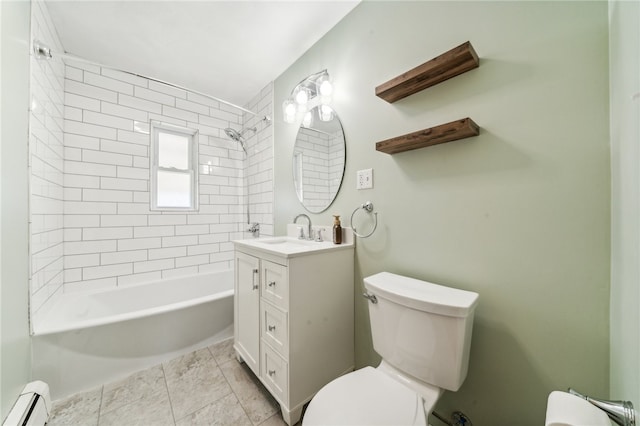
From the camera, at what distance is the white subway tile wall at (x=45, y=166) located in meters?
1.37

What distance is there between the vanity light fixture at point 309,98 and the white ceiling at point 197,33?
13.0 inches

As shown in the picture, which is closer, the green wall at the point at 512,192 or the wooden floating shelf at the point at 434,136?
the green wall at the point at 512,192

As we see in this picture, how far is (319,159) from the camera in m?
1.75

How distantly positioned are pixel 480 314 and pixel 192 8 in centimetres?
246

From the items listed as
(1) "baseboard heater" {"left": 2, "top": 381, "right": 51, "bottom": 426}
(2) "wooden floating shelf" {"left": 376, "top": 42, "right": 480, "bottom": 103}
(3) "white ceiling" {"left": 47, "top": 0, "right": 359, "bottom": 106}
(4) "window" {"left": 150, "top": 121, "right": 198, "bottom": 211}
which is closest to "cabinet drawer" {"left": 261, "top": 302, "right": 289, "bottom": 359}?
(1) "baseboard heater" {"left": 2, "top": 381, "right": 51, "bottom": 426}

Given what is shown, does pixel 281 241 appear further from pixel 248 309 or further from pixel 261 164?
pixel 261 164

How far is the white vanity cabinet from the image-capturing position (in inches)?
46.5

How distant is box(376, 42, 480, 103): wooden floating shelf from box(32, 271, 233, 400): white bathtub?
76.2 inches

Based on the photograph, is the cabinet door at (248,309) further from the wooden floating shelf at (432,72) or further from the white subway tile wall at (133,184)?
the wooden floating shelf at (432,72)

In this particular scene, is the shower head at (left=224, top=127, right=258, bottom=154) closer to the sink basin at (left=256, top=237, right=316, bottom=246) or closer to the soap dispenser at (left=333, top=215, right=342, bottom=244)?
the sink basin at (left=256, top=237, right=316, bottom=246)

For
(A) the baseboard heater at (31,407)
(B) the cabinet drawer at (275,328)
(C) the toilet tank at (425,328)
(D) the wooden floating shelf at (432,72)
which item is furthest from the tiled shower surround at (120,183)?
(C) the toilet tank at (425,328)

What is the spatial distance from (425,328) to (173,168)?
276 centimetres

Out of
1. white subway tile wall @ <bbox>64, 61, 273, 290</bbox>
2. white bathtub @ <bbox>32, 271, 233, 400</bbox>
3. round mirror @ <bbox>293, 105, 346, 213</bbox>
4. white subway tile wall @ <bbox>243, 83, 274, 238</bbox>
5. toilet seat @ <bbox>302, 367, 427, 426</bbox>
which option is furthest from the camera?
white subway tile wall @ <bbox>243, 83, 274, 238</bbox>

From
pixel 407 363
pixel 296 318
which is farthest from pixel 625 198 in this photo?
pixel 296 318
